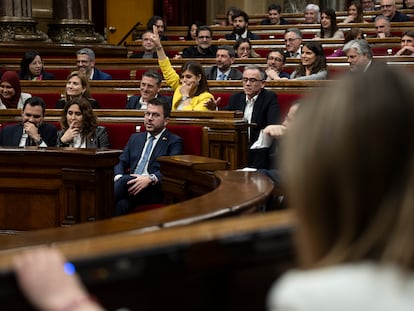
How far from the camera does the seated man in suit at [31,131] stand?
6.43 m

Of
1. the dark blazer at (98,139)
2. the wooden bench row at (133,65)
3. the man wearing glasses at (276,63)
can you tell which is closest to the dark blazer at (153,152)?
the dark blazer at (98,139)

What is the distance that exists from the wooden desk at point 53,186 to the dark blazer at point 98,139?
734 mm

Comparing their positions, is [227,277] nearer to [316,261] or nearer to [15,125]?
[316,261]

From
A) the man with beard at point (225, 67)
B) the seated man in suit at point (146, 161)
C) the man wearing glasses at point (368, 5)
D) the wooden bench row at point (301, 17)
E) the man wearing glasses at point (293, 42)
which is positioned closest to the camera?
the seated man in suit at point (146, 161)

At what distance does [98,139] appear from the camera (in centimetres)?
643

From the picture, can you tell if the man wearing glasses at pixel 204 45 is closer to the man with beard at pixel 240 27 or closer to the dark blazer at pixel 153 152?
the man with beard at pixel 240 27

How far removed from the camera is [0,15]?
1206 centimetres

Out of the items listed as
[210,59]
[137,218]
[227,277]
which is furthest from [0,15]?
[227,277]

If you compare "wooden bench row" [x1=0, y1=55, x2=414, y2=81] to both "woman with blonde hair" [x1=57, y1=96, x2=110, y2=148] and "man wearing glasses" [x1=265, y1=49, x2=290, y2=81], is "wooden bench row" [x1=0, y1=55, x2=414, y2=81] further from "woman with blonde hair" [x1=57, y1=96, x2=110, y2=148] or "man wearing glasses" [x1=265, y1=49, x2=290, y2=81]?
"woman with blonde hair" [x1=57, y1=96, x2=110, y2=148]

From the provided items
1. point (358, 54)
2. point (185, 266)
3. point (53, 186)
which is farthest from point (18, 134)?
point (185, 266)

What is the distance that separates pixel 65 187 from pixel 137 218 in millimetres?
2622

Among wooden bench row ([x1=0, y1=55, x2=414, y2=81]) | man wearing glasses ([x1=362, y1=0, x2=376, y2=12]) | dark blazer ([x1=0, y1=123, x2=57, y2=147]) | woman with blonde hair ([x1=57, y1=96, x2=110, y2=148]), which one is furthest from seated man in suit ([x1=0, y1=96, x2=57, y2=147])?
man wearing glasses ([x1=362, y1=0, x2=376, y2=12])

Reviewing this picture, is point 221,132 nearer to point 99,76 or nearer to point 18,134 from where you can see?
point 18,134

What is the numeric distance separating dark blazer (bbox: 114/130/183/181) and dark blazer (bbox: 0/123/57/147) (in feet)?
1.72
